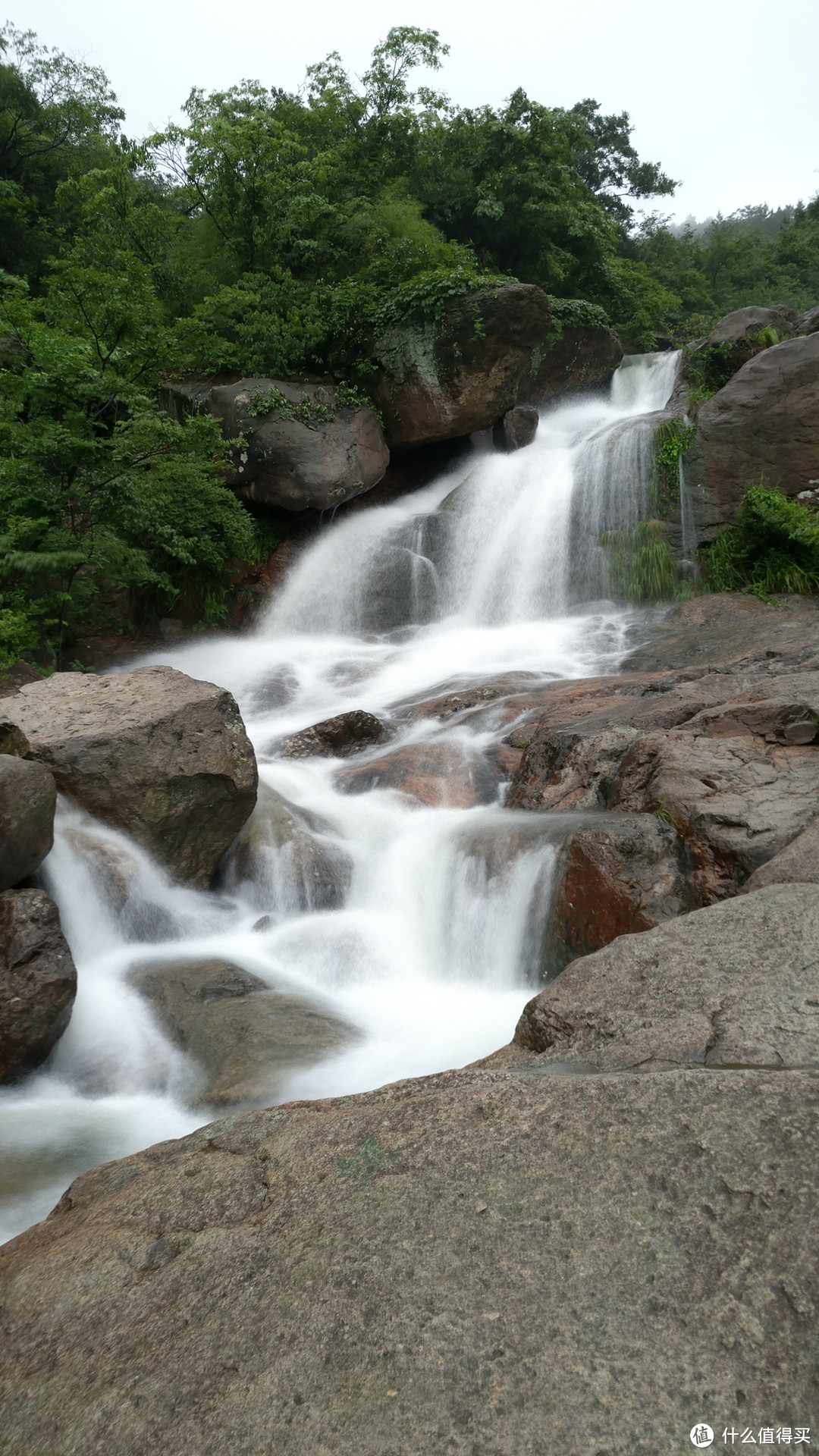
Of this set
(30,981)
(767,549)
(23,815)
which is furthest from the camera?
(767,549)

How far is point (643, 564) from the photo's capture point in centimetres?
1358

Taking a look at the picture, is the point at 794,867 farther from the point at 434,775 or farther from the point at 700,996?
the point at 434,775

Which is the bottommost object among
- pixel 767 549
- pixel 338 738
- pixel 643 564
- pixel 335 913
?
pixel 335 913

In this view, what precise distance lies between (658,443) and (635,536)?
1.99 meters

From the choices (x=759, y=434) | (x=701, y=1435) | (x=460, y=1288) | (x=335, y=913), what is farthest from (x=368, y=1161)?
(x=759, y=434)

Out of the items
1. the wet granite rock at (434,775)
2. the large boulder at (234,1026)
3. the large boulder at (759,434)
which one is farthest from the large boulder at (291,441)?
the large boulder at (234,1026)

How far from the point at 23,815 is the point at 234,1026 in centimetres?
179

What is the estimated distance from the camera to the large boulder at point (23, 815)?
192 inches

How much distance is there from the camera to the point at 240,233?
1792 cm

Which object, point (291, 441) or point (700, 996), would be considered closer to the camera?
point (700, 996)

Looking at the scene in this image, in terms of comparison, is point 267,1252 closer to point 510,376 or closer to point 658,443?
point 658,443

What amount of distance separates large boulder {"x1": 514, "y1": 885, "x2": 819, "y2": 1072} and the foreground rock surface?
1.13ft

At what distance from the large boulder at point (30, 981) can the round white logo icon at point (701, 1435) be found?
4210mm

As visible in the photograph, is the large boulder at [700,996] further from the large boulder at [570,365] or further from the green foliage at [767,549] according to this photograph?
the large boulder at [570,365]
